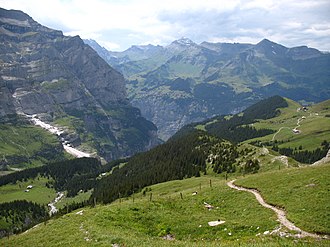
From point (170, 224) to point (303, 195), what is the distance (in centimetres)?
1996

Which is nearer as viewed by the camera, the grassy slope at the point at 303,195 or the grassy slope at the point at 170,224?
the grassy slope at the point at 303,195

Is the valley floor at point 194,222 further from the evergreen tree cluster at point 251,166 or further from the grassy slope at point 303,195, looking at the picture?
the evergreen tree cluster at point 251,166

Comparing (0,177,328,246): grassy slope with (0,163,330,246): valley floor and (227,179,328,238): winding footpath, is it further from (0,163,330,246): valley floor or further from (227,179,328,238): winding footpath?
(227,179,328,238): winding footpath

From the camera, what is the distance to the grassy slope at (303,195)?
3716 cm

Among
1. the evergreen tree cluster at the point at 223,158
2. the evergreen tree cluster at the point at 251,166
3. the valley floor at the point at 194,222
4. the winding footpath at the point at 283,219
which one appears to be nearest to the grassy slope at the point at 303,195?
the valley floor at the point at 194,222

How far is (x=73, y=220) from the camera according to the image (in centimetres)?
5269

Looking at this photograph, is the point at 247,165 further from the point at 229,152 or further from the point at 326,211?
the point at 326,211

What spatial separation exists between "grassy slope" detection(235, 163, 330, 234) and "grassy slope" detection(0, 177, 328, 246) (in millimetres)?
3098

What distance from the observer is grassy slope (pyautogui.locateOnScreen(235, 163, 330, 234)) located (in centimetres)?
3716

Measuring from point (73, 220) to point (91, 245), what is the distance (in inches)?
652

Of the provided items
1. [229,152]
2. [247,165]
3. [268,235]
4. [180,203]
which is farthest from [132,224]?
[229,152]

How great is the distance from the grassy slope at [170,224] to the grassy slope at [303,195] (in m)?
3.10

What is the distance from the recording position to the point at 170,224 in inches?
1858

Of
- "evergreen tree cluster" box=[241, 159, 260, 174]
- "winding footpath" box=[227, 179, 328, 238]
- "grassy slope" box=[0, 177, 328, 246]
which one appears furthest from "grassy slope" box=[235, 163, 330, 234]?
"evergreen tree cluster" box=[241, 159, 260, 174]
